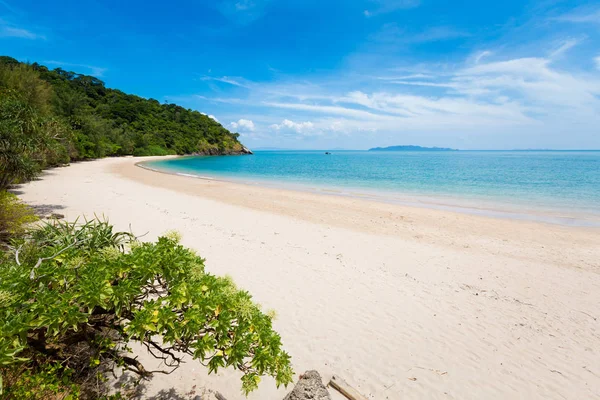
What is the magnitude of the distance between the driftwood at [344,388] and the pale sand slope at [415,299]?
0.87 ft

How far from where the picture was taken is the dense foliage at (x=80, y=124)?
9.73m

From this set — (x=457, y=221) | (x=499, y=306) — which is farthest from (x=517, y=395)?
(x=457, y=221)

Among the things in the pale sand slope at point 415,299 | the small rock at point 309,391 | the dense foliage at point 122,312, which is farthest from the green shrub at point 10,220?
the small rock at point 309,391

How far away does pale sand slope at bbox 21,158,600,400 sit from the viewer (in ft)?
13.8

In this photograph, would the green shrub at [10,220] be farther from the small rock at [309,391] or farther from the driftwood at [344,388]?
the driftwood at [344,388]

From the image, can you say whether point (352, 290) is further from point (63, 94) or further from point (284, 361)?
point (63, 94)

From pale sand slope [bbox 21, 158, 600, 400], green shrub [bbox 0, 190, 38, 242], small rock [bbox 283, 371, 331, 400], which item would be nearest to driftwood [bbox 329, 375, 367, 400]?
pale sand slope [bbox 21, 158, 600, 400]

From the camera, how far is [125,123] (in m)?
93.1

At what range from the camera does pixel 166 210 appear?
44.4 ft

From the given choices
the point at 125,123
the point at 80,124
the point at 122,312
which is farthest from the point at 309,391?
the point at 125,123

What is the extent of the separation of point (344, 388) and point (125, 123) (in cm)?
10818

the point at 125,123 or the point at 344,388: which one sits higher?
the point at 125,123

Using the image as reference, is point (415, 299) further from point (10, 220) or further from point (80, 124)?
point (80, 124)

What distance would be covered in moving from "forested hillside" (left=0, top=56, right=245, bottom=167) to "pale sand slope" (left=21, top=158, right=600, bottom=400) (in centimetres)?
3816
